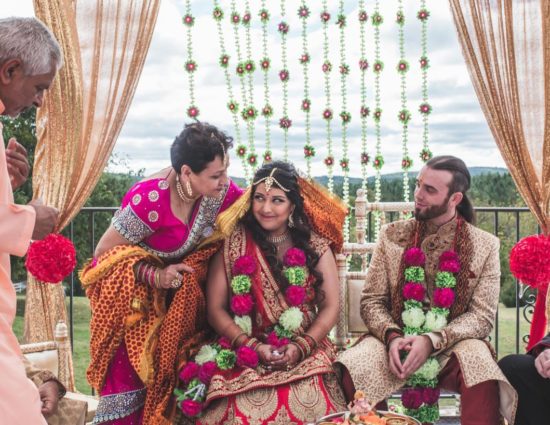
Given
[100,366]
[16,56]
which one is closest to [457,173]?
[100,366]

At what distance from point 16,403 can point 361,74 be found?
3.31 metres

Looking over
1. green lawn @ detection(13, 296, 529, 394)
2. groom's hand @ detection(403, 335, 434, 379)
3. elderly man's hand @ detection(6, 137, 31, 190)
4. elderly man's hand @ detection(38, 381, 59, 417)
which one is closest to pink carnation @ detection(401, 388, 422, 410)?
groom's hand @ detection(403, 335, 434, 379)

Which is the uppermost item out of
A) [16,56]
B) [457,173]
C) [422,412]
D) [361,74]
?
[361,74]

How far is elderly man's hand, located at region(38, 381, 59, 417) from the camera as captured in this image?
2.53m

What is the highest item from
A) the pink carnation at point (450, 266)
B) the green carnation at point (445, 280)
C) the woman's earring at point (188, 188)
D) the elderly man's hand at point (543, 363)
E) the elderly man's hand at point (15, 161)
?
the elderly man's hand at point (15, 161)

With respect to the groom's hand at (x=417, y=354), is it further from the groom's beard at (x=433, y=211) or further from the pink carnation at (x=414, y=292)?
the groom's beard at (x=433, y=211)

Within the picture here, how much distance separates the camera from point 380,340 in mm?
3295

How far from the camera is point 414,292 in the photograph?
3275 millimetres

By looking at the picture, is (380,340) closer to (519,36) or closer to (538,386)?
(538,386)

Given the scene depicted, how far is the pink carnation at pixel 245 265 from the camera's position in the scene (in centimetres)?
328

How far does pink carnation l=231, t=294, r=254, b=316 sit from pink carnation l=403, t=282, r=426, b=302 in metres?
0.76

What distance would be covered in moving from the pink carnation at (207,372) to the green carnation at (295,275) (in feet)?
1.80

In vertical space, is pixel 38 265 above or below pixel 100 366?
above

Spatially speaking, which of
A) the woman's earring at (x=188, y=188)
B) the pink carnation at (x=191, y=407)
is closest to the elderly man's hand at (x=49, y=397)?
the pink carnation at (x=191, y=407)
